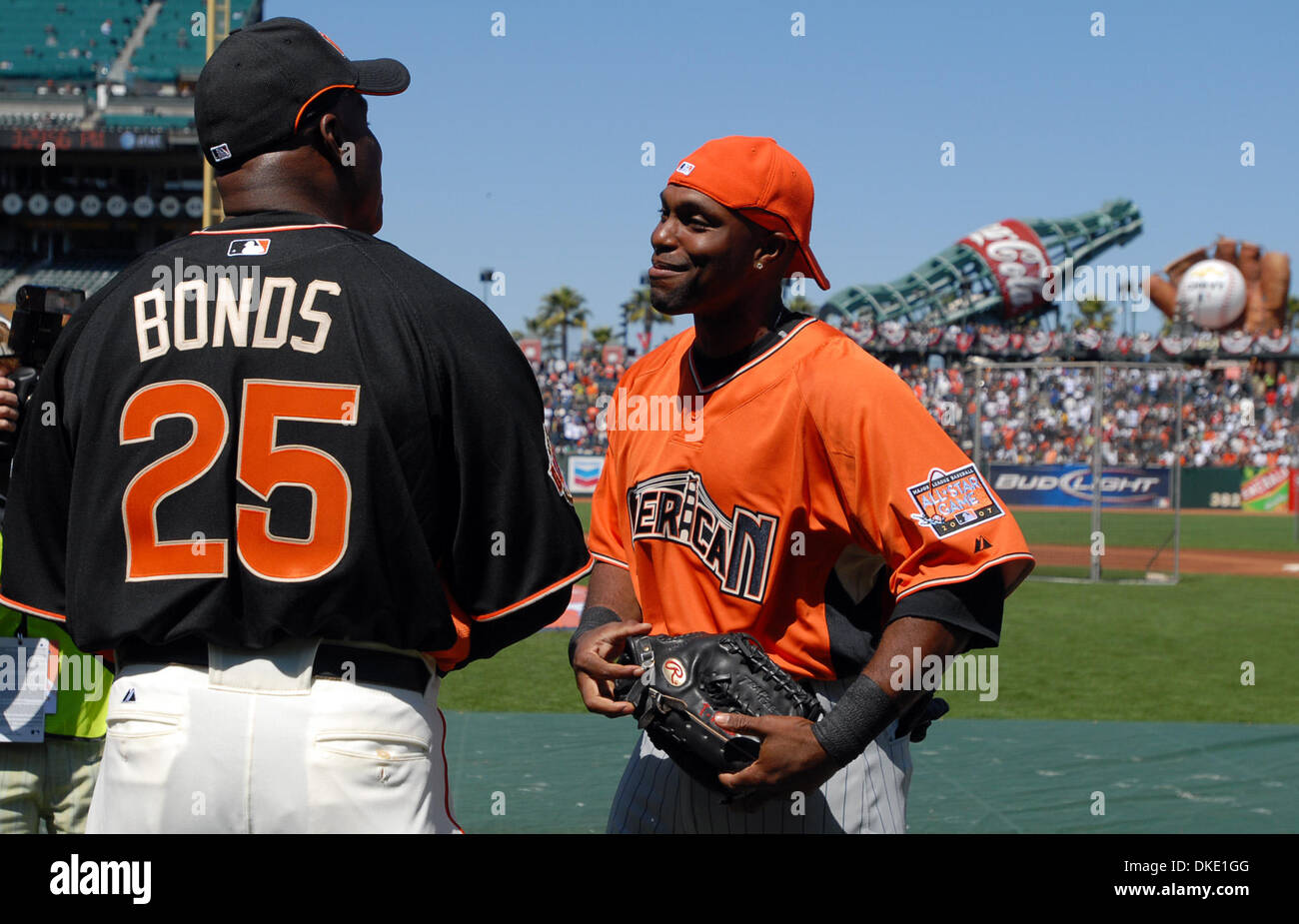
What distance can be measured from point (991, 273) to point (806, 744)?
60818mm

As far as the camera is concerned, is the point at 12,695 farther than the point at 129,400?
Yes

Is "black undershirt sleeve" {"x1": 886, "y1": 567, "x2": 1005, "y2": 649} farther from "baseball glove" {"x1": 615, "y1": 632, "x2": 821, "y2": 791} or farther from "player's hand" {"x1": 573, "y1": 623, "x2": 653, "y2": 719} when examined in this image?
"player's hand" {"x1": 573, "y1": 623, "x2": 653, "y2": 719}

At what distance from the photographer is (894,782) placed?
266 centimetres

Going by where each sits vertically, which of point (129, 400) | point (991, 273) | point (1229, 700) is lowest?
point (1229, 700)

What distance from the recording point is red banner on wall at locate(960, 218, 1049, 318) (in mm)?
59562

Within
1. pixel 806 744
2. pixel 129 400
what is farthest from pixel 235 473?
pixel 806 744

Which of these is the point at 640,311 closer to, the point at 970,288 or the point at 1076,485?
the point at 970,288

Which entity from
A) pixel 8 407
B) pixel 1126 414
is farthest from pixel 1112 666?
pixel 1126 414

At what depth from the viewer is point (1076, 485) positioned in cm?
1558

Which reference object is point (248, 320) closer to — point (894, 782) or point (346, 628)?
point (346, 628)

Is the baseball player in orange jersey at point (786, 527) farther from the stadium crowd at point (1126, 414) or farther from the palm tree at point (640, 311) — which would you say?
the palm tree at point (640, 311)

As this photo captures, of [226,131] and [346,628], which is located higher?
[226,131]

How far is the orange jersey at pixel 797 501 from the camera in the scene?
2391 millimetres

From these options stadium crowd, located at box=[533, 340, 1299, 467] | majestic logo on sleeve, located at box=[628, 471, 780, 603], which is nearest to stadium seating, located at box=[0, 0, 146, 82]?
stadium crowd, located at box=[533, 340, 1299, 467]
